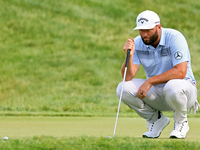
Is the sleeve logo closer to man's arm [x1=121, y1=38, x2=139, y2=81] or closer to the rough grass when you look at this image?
man's arm [x1=121, y1=38, x2=139, y2=81]

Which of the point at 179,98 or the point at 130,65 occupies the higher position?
the point at 130,65

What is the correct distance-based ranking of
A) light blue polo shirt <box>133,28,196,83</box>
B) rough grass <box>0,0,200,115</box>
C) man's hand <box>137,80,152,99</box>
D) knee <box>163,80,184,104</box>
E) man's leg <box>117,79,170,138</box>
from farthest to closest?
rough grass <box>0,0,200,115</box> < man's leg <box>117,79,170,138</box> < man's hand <box>137,80,152,99</box> < light blue polo shirt <box>133,28,196,83</box> < knee <box>163,80,184,104</box>

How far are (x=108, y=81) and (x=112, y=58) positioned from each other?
7.80 feet

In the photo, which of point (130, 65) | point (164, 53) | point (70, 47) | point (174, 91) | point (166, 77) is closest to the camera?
point (174, 91)

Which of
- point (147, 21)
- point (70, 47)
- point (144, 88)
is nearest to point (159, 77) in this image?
point (144, 88)

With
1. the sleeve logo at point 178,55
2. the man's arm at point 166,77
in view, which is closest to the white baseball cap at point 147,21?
the sleeve logo at point 178,55

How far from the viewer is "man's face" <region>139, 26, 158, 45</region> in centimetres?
343

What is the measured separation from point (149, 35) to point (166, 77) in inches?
17.3

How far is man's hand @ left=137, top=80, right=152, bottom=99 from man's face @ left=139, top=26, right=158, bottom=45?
0.40m

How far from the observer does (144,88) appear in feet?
11.6

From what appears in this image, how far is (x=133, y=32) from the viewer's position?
17.3m

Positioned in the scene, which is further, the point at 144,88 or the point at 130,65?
the point at 130,65

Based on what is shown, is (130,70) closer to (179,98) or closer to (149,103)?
(149,103)

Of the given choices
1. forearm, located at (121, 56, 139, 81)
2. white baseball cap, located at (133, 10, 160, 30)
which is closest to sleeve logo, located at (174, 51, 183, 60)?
white baseball cap, located at (133, 10, 160, 30)
